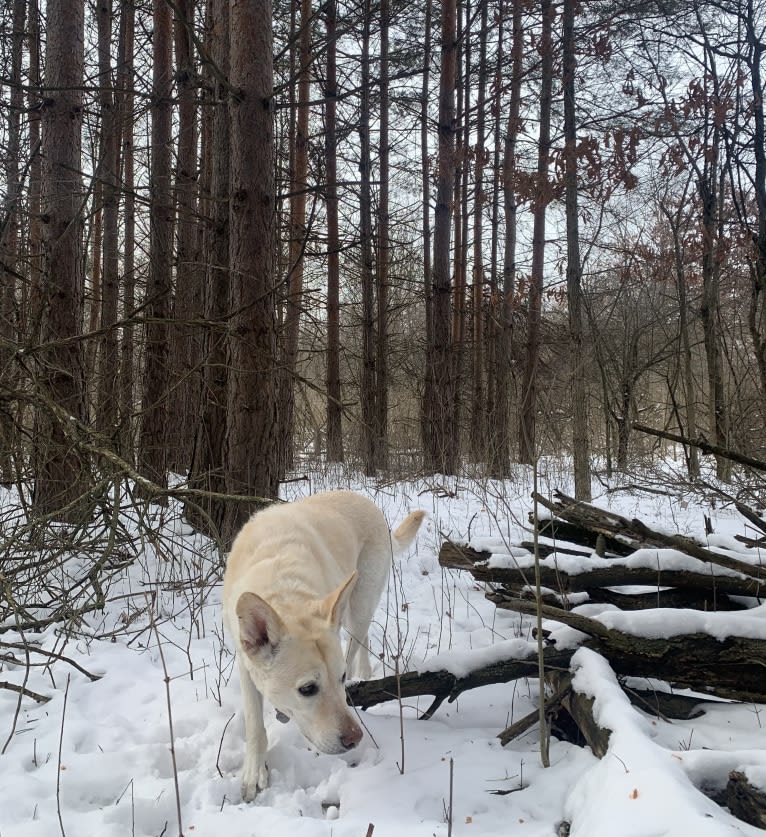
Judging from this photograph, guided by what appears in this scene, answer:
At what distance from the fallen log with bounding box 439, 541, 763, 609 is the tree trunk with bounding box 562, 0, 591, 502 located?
4169 mm

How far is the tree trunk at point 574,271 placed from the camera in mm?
7133

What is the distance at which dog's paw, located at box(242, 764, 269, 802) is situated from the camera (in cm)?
238

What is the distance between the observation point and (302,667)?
237 cm

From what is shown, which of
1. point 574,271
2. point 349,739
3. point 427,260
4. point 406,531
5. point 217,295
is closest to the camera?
point 349,739

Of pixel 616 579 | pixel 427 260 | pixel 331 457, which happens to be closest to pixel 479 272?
pixel 427 260

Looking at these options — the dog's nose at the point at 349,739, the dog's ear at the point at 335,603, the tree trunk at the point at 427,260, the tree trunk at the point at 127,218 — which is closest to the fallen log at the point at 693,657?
the dog's ear at the point at 335,603

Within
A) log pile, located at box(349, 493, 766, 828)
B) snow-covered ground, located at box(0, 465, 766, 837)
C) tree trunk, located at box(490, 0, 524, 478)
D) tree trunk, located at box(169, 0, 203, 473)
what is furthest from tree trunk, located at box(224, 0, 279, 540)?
tree trunk, located at box(490, 0, 524, 478)

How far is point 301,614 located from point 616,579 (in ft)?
6.20

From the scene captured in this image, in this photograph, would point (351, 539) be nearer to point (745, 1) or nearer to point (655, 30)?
point (655, 30)

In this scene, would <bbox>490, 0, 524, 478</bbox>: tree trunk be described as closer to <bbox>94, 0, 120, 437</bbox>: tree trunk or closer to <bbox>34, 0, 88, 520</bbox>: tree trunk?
<bbox>94, 0, 120, 437</bbox>: tree trunk

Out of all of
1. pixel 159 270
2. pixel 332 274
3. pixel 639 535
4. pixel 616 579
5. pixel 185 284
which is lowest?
pixel 616 579

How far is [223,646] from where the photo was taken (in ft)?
12.4

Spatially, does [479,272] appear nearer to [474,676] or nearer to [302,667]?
[474,676]

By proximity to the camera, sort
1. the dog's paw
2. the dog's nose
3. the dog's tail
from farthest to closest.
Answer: the dog's tail < the dog's paw < the dog's nose
